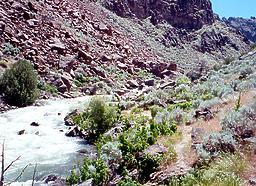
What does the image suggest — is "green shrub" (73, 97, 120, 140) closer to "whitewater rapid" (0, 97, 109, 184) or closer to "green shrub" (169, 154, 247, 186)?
"whitewater rapid" (0, 97, 109, 184)

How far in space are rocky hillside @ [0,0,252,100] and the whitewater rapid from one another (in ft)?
22.3

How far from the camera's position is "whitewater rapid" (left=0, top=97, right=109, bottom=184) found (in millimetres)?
14430

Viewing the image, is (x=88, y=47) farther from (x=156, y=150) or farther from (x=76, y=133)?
(x=156, y=150)

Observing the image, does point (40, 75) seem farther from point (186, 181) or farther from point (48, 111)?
point (186, 181)

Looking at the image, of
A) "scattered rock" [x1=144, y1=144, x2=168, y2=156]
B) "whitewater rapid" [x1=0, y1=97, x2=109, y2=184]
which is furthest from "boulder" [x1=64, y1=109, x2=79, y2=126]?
"scattered rock" [x1=144, y1=144, x2=168, y2=156]

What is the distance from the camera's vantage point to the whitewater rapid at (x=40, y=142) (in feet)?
47.3

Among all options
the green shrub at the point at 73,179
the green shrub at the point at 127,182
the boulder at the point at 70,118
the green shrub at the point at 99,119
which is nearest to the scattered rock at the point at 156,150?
the green shrub at the point at 127,182

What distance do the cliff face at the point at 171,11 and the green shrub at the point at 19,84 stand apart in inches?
1839

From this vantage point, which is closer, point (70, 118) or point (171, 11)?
point (70, 118)

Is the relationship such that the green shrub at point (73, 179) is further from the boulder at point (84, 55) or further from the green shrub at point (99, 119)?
the boulder at point (84, 55)

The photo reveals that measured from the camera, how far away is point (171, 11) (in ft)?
281

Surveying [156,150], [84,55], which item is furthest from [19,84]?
[156,150]

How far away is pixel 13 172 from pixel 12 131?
5394 mm

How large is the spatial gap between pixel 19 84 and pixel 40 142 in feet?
26.1
